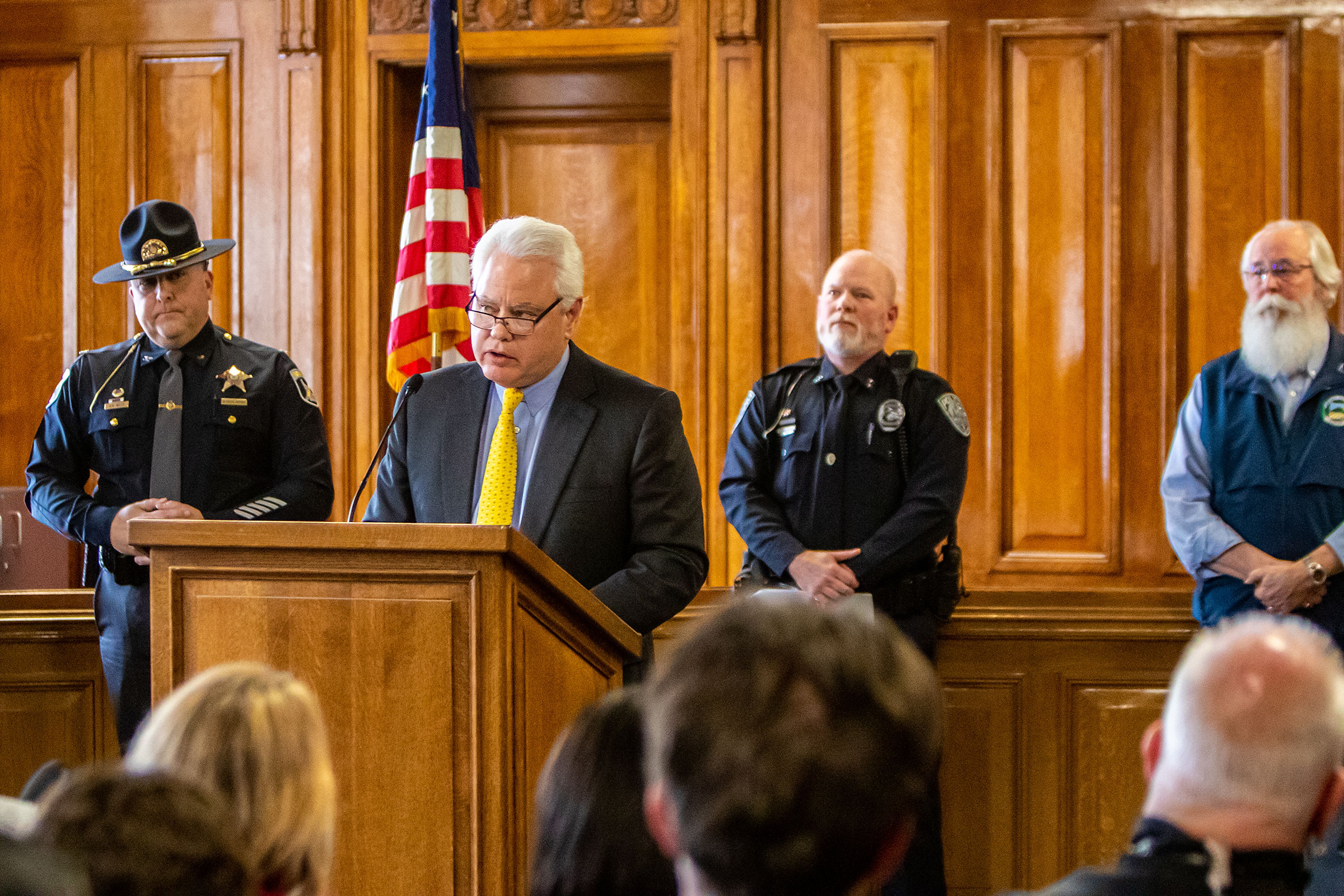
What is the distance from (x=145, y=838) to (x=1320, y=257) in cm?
394

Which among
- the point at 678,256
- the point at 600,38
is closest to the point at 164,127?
the point at 600,38

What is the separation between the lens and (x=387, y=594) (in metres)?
2.16

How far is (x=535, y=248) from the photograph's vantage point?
2877 mm

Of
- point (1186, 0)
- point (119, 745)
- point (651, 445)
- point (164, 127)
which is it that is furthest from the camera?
point (164, 127)

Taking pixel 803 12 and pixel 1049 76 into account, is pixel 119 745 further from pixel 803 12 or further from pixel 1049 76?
pixel 1049 76

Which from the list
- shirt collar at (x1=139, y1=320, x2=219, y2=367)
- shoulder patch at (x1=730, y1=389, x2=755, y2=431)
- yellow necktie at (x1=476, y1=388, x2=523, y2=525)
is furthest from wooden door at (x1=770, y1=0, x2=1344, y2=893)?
yellow necktie at (x1=476, y1=388, x2=523, y2=525)

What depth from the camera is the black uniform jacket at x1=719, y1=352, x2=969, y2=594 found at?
390 cm

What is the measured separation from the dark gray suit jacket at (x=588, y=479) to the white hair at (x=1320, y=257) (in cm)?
215

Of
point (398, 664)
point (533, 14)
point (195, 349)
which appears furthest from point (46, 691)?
point (533, 14)

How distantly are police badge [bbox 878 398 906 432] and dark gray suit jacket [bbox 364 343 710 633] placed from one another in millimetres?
1166

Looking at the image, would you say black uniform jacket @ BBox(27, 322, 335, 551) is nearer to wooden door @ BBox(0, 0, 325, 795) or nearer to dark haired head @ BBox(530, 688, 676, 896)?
wooden door @ BBox(0, 0, 325, 795)

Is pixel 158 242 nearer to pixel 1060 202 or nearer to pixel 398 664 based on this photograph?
pixel 398 664

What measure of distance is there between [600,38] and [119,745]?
9.82 ft

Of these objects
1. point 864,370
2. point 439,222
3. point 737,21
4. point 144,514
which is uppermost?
point 737,21
